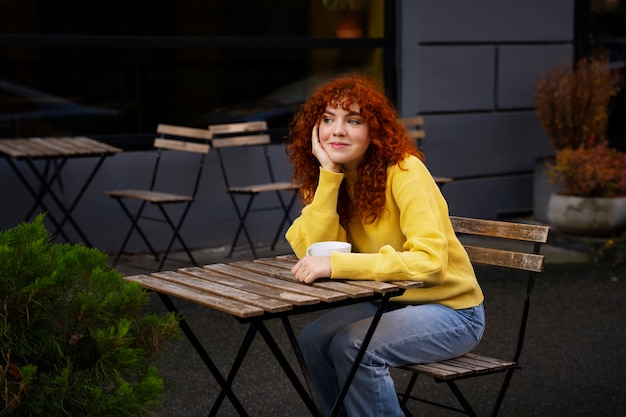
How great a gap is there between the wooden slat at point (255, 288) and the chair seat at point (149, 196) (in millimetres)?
3803

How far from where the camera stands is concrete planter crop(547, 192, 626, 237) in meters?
8.90

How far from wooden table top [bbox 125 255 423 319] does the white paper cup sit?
4.5 inches

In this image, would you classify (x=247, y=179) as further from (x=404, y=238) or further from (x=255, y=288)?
(x=255, y=288)

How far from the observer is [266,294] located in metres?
3.26

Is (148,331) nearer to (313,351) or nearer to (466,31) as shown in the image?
(313,351)

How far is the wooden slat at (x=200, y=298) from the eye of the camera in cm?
302

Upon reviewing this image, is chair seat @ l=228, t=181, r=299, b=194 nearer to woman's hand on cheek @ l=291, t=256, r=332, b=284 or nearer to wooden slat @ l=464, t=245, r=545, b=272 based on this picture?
wooden slat @ l=464, t=245, r=545, b=272

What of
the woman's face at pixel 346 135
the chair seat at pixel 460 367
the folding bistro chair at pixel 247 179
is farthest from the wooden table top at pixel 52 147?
the chair seat at pixel 460 367

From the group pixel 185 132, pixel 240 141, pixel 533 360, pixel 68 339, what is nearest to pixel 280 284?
pixel 68 339

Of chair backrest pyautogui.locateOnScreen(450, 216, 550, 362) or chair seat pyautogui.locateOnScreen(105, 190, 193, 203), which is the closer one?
chair backrest pyautogui.locateOnScreen(450, 216, 550, 362)

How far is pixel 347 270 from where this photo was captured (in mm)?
3449

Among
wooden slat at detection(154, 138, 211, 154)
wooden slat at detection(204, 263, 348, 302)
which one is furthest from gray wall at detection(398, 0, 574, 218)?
wooden slat at detection(204, 263, 348, 302)

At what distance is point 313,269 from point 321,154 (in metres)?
0.50

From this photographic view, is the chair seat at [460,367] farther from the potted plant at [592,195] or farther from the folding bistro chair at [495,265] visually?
the potted plant at [592,195]
